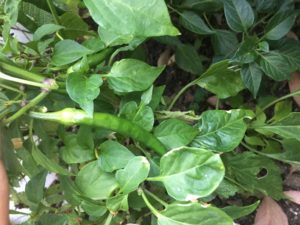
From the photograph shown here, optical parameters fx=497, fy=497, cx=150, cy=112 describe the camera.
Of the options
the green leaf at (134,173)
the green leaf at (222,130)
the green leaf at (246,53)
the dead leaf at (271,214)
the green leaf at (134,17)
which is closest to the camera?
the green leaf at (134,17)

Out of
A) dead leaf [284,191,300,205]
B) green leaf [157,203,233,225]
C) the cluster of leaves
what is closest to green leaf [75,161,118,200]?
the cluster of leaves

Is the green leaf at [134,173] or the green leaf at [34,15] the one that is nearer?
the green leaf at [134,173]

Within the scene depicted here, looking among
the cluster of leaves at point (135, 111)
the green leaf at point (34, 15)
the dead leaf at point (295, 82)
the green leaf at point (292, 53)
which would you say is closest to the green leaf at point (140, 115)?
the cluster of leaves at point (135, 111)

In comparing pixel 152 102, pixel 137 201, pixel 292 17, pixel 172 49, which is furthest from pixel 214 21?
pixel 137 201

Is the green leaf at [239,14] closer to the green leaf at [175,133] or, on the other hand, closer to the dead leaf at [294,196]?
the green leaf at [175,133]

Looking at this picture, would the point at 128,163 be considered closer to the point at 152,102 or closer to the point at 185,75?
the point at 152,102

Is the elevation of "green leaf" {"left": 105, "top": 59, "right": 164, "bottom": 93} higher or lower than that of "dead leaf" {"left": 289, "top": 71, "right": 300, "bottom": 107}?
higher

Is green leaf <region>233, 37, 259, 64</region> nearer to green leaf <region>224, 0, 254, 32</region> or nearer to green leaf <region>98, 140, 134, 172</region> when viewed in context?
green leaf <region>224, 0, 254, 32</region>
